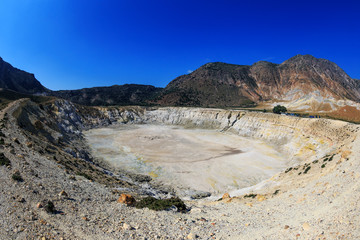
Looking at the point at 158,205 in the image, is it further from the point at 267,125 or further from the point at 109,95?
the point at 109,95

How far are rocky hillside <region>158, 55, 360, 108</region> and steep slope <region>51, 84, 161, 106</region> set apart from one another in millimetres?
23442

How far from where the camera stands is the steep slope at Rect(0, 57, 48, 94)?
11895cm

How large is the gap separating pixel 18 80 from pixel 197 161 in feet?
512

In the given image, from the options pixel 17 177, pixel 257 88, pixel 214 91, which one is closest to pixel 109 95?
pixel 214 91

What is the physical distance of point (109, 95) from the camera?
161 metres

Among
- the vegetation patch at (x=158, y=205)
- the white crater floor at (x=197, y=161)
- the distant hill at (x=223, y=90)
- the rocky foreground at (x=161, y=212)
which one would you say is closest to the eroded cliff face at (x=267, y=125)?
the white crater floor at (x=197, y=161)

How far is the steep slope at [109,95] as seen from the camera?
147 meters

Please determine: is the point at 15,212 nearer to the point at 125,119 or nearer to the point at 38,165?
the point at 38,165

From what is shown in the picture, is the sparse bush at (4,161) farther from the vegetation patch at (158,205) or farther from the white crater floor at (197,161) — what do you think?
the white crater floor at (197,161)

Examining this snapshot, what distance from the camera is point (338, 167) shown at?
15.3m

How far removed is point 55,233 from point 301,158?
1497 inches

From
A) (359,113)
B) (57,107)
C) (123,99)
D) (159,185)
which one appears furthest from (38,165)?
(123,99)

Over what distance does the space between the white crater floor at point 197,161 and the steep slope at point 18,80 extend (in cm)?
11981

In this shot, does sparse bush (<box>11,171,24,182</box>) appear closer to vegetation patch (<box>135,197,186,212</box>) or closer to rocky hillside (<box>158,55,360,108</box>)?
vegetation patch (<box>135,197,186,212</box>)
